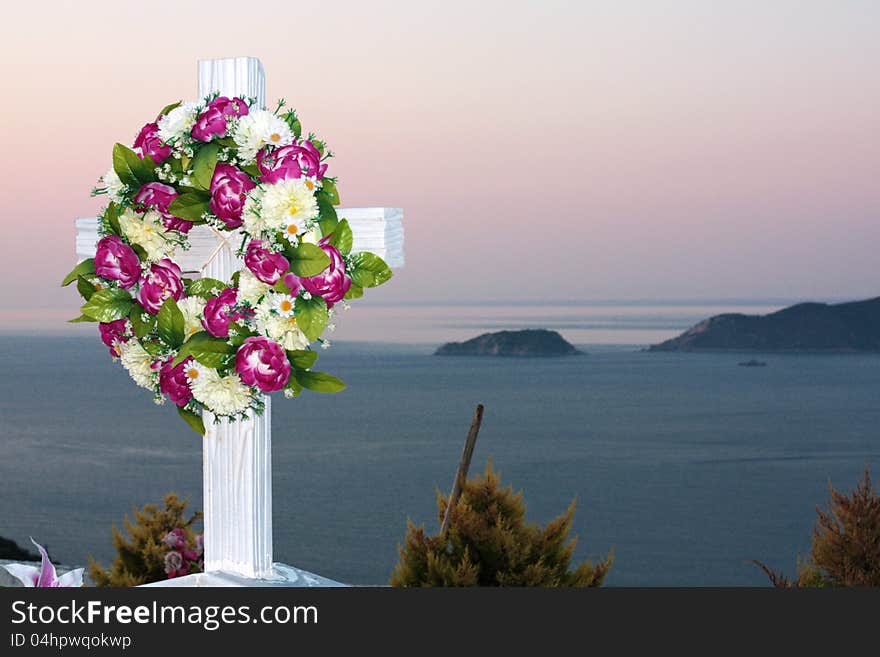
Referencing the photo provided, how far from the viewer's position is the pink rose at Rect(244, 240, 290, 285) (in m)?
4.09

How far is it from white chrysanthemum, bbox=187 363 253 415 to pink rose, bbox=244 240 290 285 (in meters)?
0.42

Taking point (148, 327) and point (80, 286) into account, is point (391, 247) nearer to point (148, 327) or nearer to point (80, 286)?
point (148, 327)

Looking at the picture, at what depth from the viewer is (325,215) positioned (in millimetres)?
4281

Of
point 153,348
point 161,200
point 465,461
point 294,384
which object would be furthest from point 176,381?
point 465,461

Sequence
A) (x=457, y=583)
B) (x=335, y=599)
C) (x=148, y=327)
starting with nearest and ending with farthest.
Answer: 1. (x=335, y=599)
2. (x=148, y=327)
3. (x=457, y=583)

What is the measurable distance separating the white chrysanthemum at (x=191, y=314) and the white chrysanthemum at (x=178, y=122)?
0.69 meters

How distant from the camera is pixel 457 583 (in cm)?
580

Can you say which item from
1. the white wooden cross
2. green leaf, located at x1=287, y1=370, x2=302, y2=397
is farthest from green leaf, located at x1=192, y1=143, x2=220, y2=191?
green leaf, located at x1=287, y1=370, x2=302, y2=397

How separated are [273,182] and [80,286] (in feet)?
3.63

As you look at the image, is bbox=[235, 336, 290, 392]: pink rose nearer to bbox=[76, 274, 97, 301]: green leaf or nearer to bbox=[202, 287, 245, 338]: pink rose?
bbox=[202, 287, 245, 338]: pink rose

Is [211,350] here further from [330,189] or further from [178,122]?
[178,122]

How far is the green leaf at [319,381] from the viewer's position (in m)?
4.18

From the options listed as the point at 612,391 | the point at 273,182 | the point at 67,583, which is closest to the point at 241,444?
the point at 273,182

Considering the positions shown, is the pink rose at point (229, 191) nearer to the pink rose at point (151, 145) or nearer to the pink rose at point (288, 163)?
the pink rose at point (288, 163)
